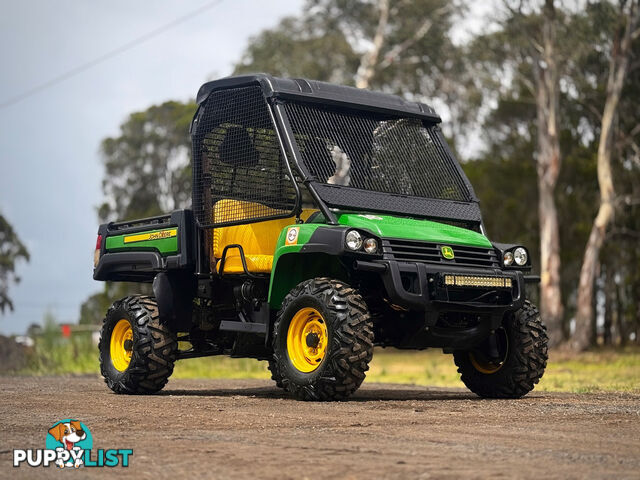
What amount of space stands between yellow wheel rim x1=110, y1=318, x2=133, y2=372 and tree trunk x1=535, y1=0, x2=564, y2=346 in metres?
24.7

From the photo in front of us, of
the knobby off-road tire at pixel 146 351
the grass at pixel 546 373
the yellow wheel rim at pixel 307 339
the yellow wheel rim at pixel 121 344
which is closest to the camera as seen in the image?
the yellow wheel rim at pixel 307 339

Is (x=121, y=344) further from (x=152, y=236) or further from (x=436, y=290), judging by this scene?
(x=436, y=290)

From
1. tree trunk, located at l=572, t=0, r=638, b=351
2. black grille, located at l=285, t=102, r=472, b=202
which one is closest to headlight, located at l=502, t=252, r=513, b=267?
black grille, located at l=285, t=102, r=472, b=202

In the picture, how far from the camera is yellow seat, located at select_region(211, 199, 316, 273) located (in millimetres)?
11023

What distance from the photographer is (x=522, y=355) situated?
10.9 m

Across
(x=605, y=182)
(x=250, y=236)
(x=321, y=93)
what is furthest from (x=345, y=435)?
(x=605, y=182)

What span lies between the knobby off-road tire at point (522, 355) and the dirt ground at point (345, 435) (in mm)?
214

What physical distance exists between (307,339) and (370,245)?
1.04 m

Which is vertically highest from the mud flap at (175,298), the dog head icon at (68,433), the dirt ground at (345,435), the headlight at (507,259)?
the headlight at (507,259)

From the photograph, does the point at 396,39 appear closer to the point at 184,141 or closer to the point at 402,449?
the point at 184,141

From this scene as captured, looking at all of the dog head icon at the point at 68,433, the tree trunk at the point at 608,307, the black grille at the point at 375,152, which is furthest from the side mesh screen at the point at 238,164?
the tree trunk at the point at 608,307

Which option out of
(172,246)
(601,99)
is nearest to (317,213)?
(172,246)

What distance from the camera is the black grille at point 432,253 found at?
32.8 ft

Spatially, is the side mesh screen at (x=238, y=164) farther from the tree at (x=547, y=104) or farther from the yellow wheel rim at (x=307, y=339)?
the tree at (x=547, y=104)
